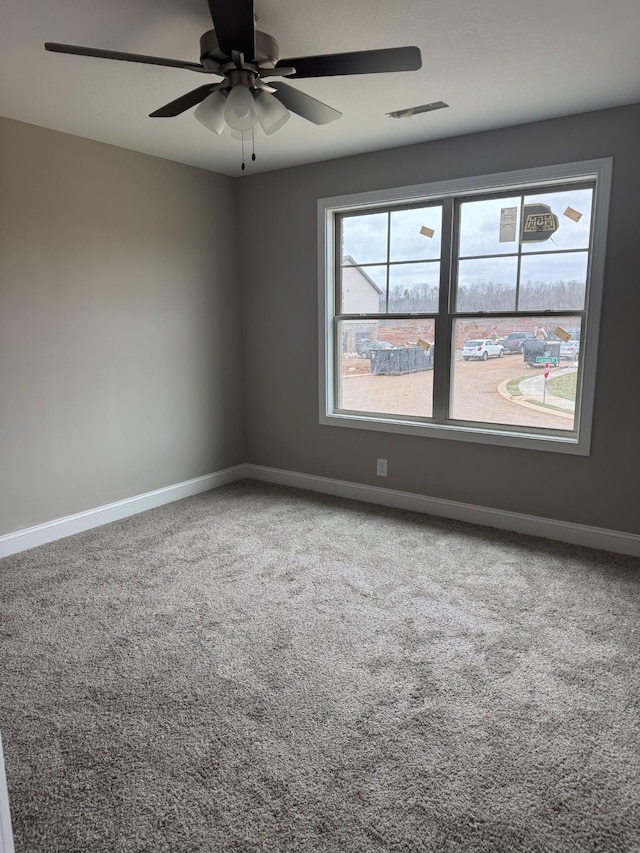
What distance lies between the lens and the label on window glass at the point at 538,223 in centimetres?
342

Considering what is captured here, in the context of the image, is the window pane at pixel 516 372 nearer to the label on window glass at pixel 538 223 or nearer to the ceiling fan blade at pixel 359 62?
the label on window glass at pixel 538 223

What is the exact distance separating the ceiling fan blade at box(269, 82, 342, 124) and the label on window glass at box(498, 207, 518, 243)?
1576mm

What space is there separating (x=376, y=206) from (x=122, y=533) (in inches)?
116

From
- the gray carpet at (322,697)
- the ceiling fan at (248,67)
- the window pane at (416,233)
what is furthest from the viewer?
the window pane at (416,233)

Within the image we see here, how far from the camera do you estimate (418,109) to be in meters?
3.11

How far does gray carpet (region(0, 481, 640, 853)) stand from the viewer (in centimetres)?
161

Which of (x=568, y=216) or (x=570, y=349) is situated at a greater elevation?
(x=568, y=216)

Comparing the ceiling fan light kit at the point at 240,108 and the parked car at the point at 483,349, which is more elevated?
the ceiling fan light kit at the point at 240,108

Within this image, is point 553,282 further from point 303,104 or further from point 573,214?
point 303,104

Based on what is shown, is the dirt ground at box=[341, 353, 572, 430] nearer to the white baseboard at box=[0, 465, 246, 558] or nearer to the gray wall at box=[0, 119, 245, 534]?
the gray wall at box=[0, 119, 245, 534]

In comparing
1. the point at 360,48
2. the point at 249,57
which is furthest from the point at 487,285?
the point at 249,57

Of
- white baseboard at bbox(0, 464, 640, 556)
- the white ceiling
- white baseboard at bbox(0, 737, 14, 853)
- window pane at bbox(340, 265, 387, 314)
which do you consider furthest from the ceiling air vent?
white baseboard at bbox(0, 737, 14, 853)

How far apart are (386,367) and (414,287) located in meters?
0.63

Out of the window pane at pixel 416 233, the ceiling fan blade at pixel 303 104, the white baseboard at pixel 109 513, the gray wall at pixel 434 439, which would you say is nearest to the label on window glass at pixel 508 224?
the gray wall at pixel 434 439
